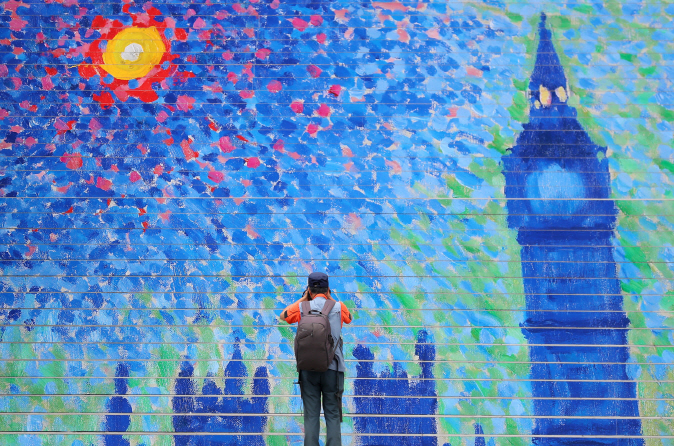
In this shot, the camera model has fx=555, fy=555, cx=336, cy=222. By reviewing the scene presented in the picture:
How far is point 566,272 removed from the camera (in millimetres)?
4902

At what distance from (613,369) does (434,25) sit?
3460 millimetres

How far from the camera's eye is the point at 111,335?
16.1 ft

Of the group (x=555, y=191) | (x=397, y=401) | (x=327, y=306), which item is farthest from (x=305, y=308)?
(x=555, y=191)

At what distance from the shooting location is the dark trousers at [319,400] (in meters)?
3.76

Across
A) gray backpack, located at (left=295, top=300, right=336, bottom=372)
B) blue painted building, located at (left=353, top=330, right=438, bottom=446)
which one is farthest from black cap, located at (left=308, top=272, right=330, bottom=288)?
blue painted building, located at (left=353, top=330, right=438, bottom=446)

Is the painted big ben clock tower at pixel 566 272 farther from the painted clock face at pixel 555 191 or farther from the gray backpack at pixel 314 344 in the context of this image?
the gray backpack at pixel 314 344

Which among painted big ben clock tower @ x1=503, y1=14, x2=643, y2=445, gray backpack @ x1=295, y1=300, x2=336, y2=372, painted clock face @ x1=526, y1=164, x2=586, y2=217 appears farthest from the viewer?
painted clock face @ x1=526, y1=164, x2=586, y2=217

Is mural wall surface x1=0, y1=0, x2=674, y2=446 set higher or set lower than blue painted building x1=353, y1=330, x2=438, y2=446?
higher

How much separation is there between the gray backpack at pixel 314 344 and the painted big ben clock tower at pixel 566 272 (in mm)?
2141

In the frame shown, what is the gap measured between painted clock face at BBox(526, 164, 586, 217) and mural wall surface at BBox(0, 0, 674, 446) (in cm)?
2

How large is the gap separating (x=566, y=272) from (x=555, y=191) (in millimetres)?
729

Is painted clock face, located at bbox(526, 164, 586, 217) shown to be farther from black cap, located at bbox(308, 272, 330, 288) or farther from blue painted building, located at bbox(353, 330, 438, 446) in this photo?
black cap, located at bbox(308, 272, 330, 288)

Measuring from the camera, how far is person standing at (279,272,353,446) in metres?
3.74

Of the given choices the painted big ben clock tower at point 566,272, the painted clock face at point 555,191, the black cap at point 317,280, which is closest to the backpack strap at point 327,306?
the black cap at point 317,280
